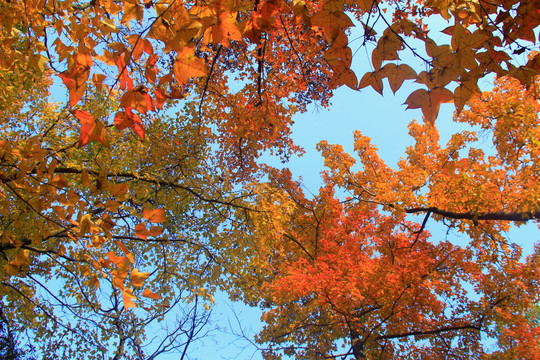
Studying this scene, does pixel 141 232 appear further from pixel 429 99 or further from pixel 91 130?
pixel 429 99

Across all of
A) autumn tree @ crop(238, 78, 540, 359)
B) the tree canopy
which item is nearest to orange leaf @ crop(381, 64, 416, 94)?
the tree canopy

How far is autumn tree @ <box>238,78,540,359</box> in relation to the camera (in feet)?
17.0

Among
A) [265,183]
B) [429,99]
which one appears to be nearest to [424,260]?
[265,183]

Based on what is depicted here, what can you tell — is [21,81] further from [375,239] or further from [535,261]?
[535,261]

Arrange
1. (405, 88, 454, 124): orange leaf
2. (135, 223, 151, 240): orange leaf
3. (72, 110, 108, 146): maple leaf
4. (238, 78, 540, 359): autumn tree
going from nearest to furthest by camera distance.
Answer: (405, 88, 454, 124): orange leaf → (72, 110, 108, 146): maple leaf → (135, 223, 151, 240): orange leaf → (238, 78, 540, 359): autumn tree

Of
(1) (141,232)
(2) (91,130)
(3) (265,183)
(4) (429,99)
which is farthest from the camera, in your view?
(3) (265,183)

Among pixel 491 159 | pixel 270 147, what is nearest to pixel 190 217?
pixel 270 147

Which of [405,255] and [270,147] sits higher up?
[270,147]

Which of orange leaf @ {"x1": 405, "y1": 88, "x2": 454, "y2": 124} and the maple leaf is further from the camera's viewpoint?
the maple leaf

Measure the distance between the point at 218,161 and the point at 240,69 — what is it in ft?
6.46

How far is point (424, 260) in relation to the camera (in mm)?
6516

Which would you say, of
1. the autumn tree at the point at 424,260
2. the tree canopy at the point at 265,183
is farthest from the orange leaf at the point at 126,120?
the autumn tree at the point at 424,260

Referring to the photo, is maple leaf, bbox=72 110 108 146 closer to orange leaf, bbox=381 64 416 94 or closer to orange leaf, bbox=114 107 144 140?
orange leaf, bbox=114 107 144 140

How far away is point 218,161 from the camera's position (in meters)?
5.66
